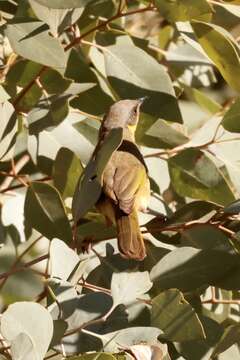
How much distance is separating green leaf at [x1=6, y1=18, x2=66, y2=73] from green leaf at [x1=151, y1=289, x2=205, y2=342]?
2.32 ft

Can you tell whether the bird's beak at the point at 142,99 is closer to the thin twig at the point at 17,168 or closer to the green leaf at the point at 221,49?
the green leaf at the point at 221,49

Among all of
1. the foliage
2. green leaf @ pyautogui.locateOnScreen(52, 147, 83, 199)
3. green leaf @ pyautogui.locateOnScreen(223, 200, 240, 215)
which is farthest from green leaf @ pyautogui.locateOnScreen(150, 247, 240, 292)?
green leaf @ pyautogui.locateOnScreen(52, 147, 83, 199)

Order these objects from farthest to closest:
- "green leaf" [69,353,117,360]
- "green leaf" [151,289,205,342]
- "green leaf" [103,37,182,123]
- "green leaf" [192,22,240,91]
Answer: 1. "green leaf" [103,37,182,123]
2. "green leaf" [192,22,240,91]
3. "green leaf" [151,289,205,342]
4. "green leaf" [69,353,117,360]

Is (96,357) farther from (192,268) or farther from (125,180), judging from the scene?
(125,180)

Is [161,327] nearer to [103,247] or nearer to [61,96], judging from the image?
[103,247]

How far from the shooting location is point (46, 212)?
9.43ft

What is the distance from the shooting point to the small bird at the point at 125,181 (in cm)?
288

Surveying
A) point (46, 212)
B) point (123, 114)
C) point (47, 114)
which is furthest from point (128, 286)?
point (123, 114)

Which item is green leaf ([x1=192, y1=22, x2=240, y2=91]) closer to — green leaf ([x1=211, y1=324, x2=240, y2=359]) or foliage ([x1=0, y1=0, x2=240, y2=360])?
foliage ([x1=0, y1=0, x2=240, y2=360])

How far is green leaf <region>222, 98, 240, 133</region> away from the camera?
2910 millimetres

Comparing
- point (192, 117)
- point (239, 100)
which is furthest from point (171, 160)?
point (192, 117)

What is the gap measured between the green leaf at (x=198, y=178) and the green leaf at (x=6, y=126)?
A: 0.55m

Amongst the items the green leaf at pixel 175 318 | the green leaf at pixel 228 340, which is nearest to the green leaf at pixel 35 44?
the green leaf at pixel 175 318

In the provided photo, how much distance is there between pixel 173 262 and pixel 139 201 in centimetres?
41
